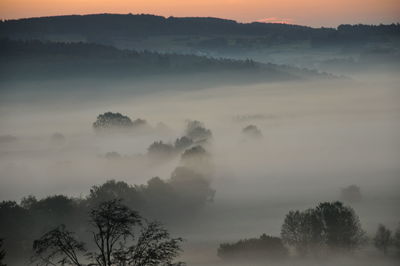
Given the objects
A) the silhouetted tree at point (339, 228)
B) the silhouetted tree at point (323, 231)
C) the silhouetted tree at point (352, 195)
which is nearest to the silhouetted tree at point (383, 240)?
the silhouetted tree at point (339, 228)

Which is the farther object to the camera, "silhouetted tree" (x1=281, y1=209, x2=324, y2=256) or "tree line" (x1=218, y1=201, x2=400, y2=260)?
"silhouetted tree" (x1=281, y1=209, x2=324, y2=256)

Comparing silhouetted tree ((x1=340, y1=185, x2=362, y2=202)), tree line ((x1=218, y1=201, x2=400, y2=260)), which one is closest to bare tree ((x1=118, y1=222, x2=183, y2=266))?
tree line ((x1=218, y1=201, x2=400, y2=260))

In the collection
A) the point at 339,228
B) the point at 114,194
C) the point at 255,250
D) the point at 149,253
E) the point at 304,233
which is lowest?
the point at 149,253

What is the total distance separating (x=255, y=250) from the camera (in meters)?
91.9

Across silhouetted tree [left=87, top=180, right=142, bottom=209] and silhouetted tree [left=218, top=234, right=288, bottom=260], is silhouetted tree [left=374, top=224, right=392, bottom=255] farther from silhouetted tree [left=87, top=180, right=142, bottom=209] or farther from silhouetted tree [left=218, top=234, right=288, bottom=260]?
silhouetted tree [left=87, top=180, right=142, bottom=209]

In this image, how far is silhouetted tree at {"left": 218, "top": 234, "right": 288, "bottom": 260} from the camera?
290 feet

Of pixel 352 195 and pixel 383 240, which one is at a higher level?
pixel 352 195

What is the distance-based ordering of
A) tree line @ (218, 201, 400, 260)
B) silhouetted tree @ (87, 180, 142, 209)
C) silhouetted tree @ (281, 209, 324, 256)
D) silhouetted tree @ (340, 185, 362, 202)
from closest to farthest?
tree line @ (218, 201, 400, 260), silhouetted tree @ (281, 209, 324, 256), silhouetted tree @ (87, 180, 142, 209), silhouetted tree @ (340, 185, 362, 202)

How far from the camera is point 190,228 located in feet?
392

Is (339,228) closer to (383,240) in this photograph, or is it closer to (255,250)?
(383,240)

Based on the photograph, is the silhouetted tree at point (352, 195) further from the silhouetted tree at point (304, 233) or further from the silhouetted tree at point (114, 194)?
the silhouetted tree at point (304, 233)

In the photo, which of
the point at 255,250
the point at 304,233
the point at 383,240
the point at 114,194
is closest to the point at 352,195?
the point at 114,194

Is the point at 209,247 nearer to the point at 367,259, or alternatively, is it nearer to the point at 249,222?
the point at 367,259

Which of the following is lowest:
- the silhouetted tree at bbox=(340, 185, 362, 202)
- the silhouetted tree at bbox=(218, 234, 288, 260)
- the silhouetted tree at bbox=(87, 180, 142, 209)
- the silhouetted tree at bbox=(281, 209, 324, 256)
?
the silhouetted tree at bbox=(218, 234, 288, 260)
